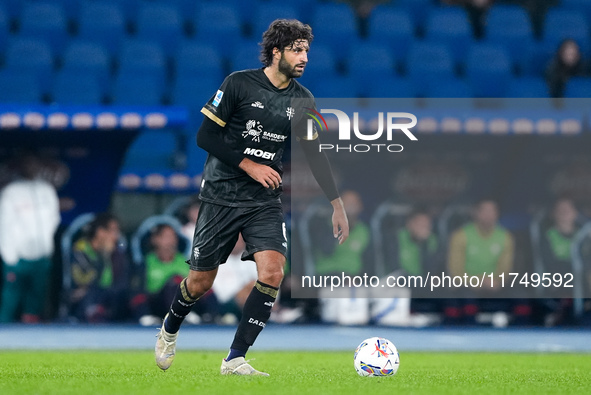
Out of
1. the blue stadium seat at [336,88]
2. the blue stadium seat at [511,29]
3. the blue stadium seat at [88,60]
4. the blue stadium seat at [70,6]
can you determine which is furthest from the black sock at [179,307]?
the blue stadium seat at [511,29]

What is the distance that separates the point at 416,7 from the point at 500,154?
464cm

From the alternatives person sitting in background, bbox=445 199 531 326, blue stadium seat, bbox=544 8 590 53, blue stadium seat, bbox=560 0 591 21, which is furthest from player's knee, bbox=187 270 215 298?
blue stadium seat, bbox=560 0 591 21

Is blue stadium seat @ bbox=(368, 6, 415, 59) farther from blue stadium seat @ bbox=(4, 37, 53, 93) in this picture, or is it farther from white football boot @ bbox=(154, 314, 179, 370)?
white football boot @ bbox=(154, 314, 179, 370)

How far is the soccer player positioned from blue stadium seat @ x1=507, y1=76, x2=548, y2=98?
8550mm

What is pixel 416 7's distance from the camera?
16.1 m

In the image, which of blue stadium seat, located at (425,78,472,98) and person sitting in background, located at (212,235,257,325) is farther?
blue stadium seat, located at (425,78,472,98)

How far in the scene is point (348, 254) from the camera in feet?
39.7

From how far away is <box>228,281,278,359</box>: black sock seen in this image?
19.7 ft

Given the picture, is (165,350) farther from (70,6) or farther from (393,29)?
(70,6)

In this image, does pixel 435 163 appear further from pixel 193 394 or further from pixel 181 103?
pixel 193 394

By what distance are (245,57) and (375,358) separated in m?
8.60

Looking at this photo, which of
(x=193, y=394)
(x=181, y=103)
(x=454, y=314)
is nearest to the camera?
(x=193, y=394)

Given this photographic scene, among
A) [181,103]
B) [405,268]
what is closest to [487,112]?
[405,268]

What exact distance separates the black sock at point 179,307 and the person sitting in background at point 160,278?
17.0ft
